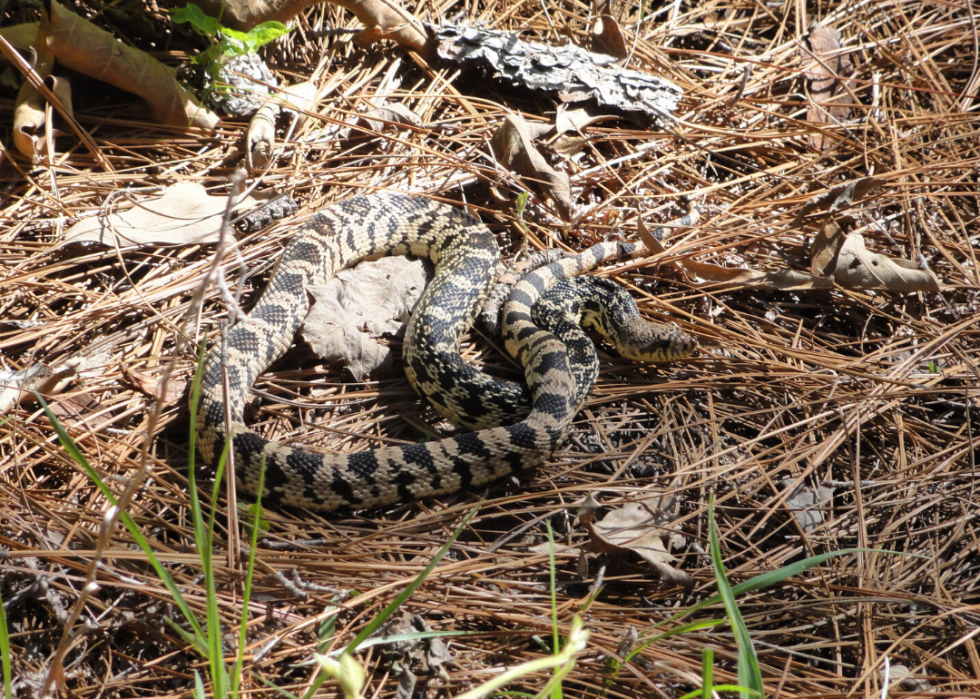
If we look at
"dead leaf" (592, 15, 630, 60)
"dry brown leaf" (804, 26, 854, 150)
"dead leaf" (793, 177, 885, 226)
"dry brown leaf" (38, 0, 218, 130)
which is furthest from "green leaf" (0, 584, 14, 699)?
"dry brown leaf" (804, 26, 854, 150)

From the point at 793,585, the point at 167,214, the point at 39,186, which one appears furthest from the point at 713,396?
the point at 39,186

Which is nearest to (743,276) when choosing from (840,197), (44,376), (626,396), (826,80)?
(840,197)

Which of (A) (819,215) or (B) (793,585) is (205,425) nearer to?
(B) (793,585)

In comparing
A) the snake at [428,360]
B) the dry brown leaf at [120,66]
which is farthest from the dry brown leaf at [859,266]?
the dry brown leaf at [120,66]

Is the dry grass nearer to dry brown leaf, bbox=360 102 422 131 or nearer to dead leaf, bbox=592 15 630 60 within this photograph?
dry brown leaf, bbox=360 102 422 131

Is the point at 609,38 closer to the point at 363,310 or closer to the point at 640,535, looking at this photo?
the point at 363,310

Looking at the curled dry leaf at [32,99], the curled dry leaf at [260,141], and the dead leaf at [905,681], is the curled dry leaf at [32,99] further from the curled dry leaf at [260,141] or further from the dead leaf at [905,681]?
the dead leaf at [905,681]
